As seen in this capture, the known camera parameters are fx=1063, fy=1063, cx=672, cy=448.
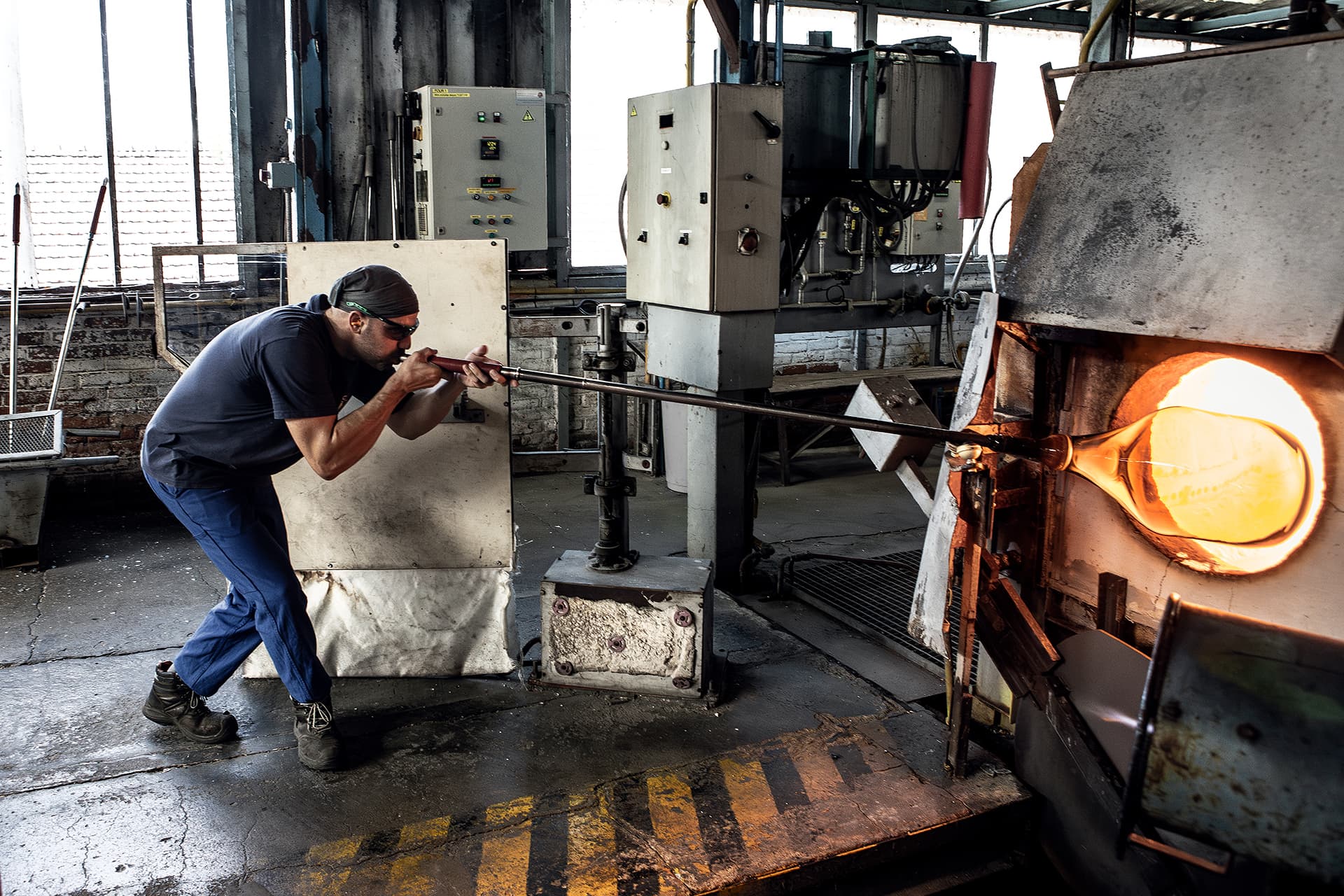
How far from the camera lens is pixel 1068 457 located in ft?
7.89

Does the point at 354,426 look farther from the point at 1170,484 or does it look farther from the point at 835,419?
the point at 1170,484

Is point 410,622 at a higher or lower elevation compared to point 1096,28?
lower

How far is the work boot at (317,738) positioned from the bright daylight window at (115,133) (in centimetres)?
378

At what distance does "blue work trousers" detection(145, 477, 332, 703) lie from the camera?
9.48ft

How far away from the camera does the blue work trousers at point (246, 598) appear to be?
289 cm

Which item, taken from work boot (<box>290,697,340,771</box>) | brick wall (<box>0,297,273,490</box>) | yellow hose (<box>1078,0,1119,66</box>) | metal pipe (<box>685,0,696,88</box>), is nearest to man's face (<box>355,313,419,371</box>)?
work boot (<box>290,697,340,771</box>)

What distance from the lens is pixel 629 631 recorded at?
3.34m

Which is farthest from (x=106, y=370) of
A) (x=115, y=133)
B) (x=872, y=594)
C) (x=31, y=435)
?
(x=872, y=594)

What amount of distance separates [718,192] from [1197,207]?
206 cm

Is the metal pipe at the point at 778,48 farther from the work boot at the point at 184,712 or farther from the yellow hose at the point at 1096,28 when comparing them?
the work boot at the point at 184,712

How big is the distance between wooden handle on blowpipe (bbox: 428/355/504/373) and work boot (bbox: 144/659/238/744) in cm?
121

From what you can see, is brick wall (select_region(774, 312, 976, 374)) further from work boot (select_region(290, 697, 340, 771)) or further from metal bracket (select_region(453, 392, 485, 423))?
work boot (select_region(290, 697, 340, 771))

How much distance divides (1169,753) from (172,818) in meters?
2.32

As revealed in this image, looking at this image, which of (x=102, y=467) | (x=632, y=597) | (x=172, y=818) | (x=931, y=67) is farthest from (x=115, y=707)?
(x=931, y=67)
